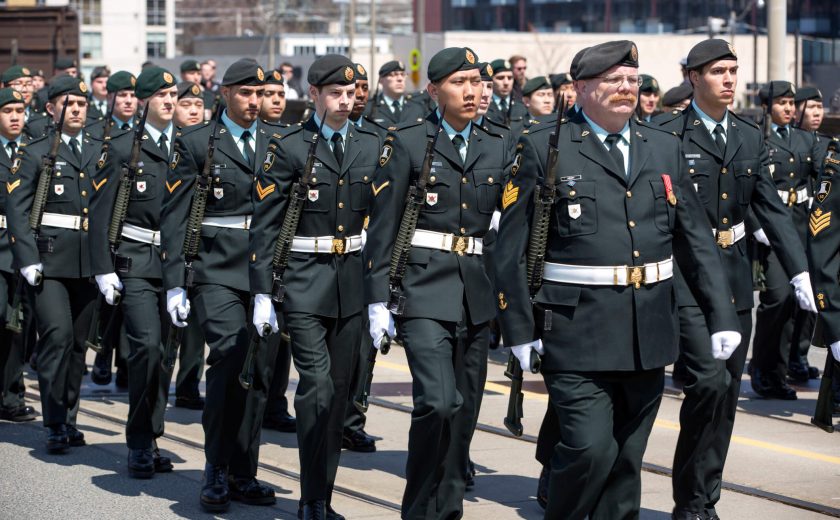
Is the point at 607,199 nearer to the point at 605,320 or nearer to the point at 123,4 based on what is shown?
the point at 605,320

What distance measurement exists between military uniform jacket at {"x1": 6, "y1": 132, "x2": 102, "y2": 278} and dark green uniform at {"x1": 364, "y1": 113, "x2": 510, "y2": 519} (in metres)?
3.06

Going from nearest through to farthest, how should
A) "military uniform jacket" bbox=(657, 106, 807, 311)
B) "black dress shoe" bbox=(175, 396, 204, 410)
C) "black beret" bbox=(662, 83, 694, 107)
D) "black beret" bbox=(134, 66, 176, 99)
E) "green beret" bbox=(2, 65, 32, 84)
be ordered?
"military uniform jacket" bbox=(657, 106, 807, 311)
"black beret" bbox=(134, 66, 176, 99)
"black dress shoe" bbox=(175, 396, 204, 410)
"black beret" bbox=(662, 83, 694, 107)
"green beret" bbox=(2, 65, 32, 84)

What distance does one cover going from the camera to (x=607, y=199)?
6.25 meters

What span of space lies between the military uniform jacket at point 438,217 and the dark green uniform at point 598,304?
96cm

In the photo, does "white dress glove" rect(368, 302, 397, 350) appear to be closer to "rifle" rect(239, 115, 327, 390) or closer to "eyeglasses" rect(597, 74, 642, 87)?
"rifle" rect(239, 115, 327, 390)

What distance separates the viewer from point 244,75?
849 cm

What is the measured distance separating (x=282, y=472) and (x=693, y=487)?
260 centimetres

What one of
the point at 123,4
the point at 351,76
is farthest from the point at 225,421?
the point at 123,4

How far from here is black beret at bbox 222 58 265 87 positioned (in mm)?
8500

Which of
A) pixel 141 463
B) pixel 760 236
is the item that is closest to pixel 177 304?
pixel 141 463

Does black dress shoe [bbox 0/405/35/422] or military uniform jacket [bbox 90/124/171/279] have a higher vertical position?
military uniform jacket [bbox 90/124/171/279]

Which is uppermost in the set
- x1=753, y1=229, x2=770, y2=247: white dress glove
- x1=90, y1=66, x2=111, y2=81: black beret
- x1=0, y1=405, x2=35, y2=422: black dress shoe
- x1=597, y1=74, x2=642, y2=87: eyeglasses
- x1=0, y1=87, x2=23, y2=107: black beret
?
x1=90, y1=66, x2=111, y2=81: black beret

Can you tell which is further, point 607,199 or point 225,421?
point 225,421

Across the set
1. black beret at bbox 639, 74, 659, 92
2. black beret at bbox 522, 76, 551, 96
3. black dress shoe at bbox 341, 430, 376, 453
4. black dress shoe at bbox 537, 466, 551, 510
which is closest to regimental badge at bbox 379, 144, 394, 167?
black dress shoe at bbox 537, 466, 551, 510
